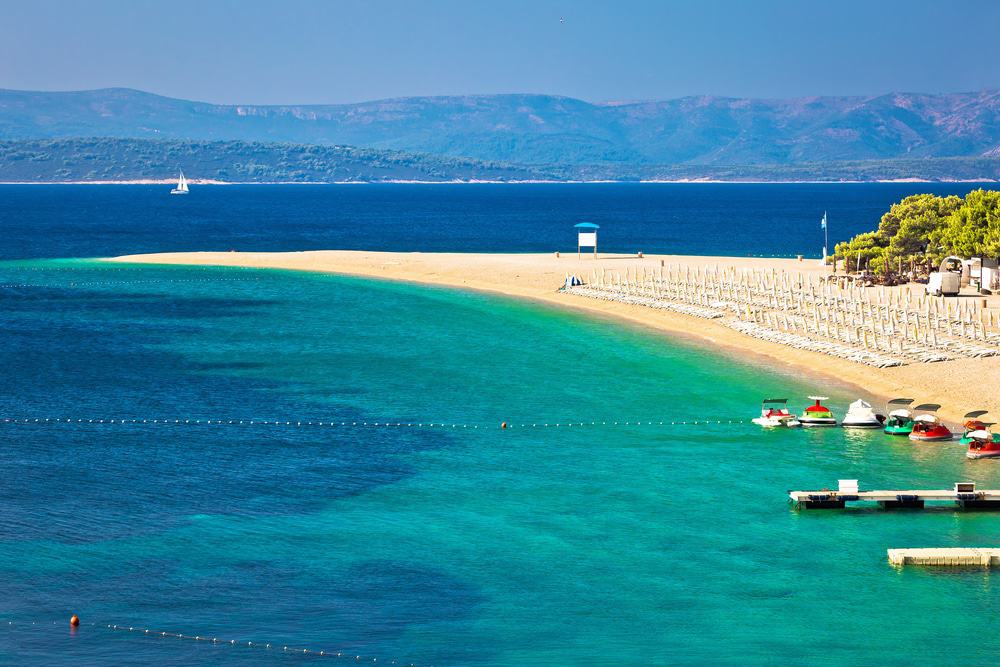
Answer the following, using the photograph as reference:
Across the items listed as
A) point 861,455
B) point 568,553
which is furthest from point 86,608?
point 861,455

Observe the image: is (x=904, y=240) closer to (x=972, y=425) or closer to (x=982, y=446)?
(x=972, y=425)

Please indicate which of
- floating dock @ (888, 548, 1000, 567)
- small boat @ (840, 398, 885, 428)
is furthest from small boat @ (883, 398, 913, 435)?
floating dock @ (888, 548, 1000, 567)

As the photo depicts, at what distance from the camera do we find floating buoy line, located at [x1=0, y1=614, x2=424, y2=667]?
29.7m

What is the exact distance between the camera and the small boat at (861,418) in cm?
5103

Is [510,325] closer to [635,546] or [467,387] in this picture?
[467,387]

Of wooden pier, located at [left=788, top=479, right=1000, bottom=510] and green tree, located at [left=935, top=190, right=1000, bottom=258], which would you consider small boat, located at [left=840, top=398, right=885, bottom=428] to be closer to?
wooden pier, located at [left=788, top=479, right=1000, bottom=510]

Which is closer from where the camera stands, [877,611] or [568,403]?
[877,611]

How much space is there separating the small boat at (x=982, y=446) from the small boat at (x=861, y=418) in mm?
4299

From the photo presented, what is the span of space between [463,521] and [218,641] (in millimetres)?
11072

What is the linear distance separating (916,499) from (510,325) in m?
44.3

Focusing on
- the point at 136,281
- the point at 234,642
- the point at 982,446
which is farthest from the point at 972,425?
the point at 136,281

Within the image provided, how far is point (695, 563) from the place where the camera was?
36.0m

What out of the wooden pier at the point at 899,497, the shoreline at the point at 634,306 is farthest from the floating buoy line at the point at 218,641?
the shoreline at the point at 634,306

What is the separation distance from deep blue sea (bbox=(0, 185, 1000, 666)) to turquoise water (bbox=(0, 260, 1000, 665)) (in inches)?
4.4
